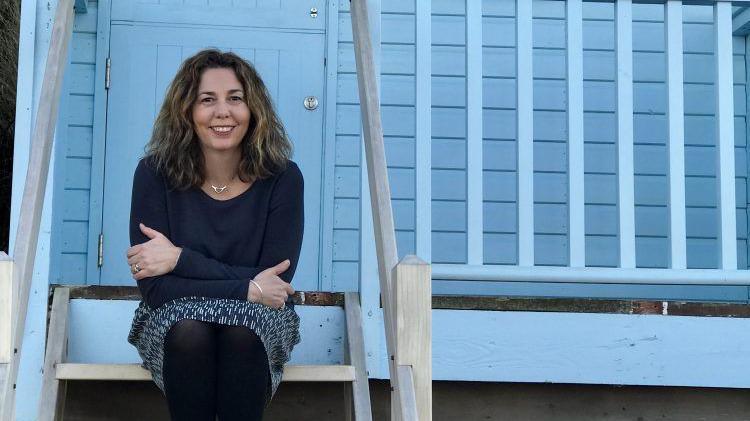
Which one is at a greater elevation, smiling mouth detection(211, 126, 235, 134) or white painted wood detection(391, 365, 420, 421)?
smiling mouth detection(211, 126, 235, 134)

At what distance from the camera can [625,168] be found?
3.31 metres

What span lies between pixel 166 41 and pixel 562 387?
2.18 metres

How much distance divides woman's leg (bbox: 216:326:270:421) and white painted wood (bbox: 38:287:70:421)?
1.92 ft

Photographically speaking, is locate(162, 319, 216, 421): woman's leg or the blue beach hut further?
the blue beach hut

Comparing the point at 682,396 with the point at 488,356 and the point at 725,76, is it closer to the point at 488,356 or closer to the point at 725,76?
the point at 488,356

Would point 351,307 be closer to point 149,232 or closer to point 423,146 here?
point 423,146

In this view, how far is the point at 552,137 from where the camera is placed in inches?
184

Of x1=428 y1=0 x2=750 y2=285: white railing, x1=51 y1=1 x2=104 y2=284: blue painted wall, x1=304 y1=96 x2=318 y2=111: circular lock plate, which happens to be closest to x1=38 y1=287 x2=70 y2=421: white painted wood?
x1=428 y1=0 x2=750 y2=285: white railing

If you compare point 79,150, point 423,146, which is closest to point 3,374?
point 423,146

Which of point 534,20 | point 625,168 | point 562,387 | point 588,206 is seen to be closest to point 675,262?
point 625,168

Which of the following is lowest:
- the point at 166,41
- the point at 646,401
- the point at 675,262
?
the point at 646,401

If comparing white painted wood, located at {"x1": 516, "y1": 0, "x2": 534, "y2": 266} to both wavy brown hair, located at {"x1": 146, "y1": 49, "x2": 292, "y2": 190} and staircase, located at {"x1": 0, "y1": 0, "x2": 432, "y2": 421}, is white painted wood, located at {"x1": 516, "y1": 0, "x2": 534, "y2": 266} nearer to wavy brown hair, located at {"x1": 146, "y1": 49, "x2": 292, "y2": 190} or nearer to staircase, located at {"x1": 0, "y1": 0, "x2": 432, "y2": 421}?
staircase, located at {"x1": 0, "y1": 0, "x2": 432, "y2": 421}

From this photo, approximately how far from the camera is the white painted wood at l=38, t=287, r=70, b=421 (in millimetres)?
2523

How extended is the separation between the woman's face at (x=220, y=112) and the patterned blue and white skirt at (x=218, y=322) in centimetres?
42
